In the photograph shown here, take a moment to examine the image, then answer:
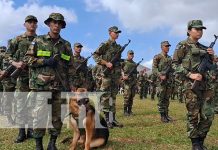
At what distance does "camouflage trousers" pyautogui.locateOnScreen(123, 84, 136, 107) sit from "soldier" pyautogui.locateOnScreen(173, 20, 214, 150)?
8490 millimetres

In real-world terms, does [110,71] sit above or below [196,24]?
below

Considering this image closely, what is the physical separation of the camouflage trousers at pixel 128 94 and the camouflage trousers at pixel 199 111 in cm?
850

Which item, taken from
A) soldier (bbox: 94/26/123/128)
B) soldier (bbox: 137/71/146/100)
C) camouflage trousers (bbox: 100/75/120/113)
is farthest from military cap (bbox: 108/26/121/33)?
soldier (bbox: 137/71/146/100)

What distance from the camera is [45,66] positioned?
304 inches

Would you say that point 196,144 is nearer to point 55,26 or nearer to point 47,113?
point 47,113

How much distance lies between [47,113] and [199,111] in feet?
9.60

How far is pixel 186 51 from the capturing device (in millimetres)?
7977

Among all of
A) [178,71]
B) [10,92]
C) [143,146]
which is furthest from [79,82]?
[178,71]

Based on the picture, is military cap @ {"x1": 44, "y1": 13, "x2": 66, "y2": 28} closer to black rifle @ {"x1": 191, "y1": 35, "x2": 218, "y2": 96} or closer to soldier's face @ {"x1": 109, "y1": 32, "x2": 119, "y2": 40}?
black rifle @ {"x1": 191, "y1": 35, "x2": 218, "y2": 96}

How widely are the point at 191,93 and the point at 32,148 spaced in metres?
3.41

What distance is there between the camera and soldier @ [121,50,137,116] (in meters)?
16.5

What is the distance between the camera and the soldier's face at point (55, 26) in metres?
7.68

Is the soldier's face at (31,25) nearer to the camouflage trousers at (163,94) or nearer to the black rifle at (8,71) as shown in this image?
the black rifle at (8,71)

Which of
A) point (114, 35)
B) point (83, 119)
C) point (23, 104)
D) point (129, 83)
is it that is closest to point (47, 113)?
point (83, 119)
